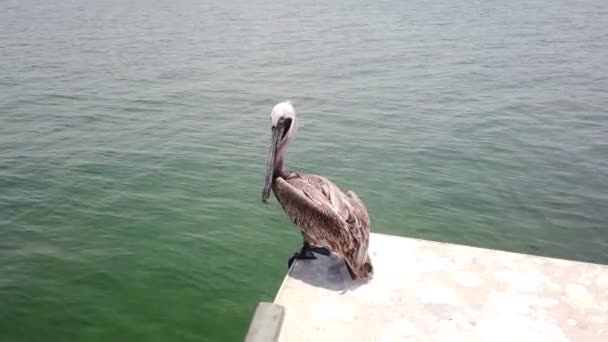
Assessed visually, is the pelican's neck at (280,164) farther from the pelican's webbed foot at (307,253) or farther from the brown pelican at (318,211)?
the pelican's webbed foot at (307,253)

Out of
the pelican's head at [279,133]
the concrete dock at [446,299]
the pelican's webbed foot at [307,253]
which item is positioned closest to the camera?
the concrete dock at [446,299]

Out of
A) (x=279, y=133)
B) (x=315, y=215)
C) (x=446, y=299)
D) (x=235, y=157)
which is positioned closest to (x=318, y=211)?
(x=315, y=215)

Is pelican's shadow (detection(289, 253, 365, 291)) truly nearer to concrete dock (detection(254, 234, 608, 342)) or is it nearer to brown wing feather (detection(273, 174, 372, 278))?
concrete dock (detection(254, 234, 608, 342))

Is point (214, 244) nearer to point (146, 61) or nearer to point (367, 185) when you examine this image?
point (367, 185)

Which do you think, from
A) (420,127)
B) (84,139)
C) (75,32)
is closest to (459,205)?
(420,127)

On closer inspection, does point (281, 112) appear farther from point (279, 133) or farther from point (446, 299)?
point (446, 299)

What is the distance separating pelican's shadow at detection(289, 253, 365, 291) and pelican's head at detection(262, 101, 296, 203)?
37.9 inches

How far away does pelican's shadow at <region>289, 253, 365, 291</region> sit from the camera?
16.6 ft

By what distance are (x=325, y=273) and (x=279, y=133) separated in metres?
1.74

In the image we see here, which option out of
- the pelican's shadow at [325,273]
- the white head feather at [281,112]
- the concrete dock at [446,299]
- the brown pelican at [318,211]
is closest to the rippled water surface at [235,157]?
the pelican's shadow at [325,273]

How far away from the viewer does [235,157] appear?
37.7ft

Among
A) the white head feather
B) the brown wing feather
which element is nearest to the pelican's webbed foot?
the brown wing feather

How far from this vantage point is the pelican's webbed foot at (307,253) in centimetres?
557

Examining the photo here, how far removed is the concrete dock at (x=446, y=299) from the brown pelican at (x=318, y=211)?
204 mm
